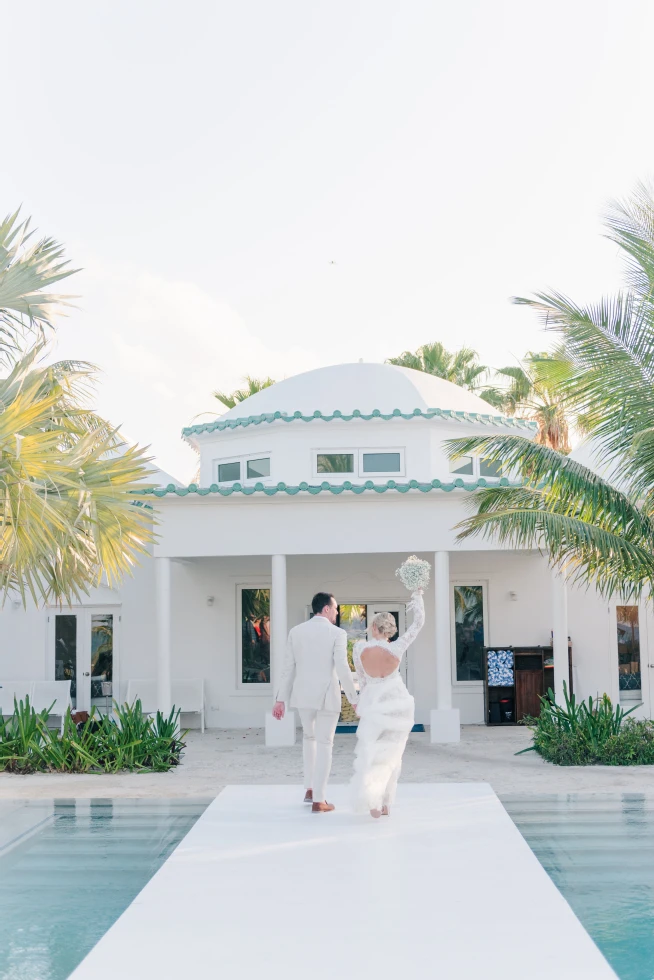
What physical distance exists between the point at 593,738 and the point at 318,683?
573cm

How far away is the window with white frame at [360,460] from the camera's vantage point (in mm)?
18016

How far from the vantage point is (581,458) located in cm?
2112

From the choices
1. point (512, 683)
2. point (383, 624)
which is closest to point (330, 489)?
point (512, 683)

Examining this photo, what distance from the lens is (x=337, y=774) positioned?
1172cm

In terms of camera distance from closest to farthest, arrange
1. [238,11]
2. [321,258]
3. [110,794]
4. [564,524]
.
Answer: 1. [110,794]
2. [564,524]
3. [238,11]
4. [321,258]

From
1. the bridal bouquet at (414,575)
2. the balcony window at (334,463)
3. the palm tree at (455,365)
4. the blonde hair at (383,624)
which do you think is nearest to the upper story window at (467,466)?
the balcony window at (334,463)

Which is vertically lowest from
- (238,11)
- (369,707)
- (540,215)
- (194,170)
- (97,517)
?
(369,707)

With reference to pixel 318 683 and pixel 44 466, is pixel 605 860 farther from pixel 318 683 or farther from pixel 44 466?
pixel 44 466

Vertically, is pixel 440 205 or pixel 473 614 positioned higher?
pixel 440 205

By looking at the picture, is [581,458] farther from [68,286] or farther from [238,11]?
[68,286]

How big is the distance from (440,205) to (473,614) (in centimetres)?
760

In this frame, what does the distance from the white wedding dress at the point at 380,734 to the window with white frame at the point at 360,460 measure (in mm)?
10062

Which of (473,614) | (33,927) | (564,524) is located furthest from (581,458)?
(33,927)

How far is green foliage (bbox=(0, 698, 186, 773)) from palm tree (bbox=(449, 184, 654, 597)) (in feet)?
16.0
